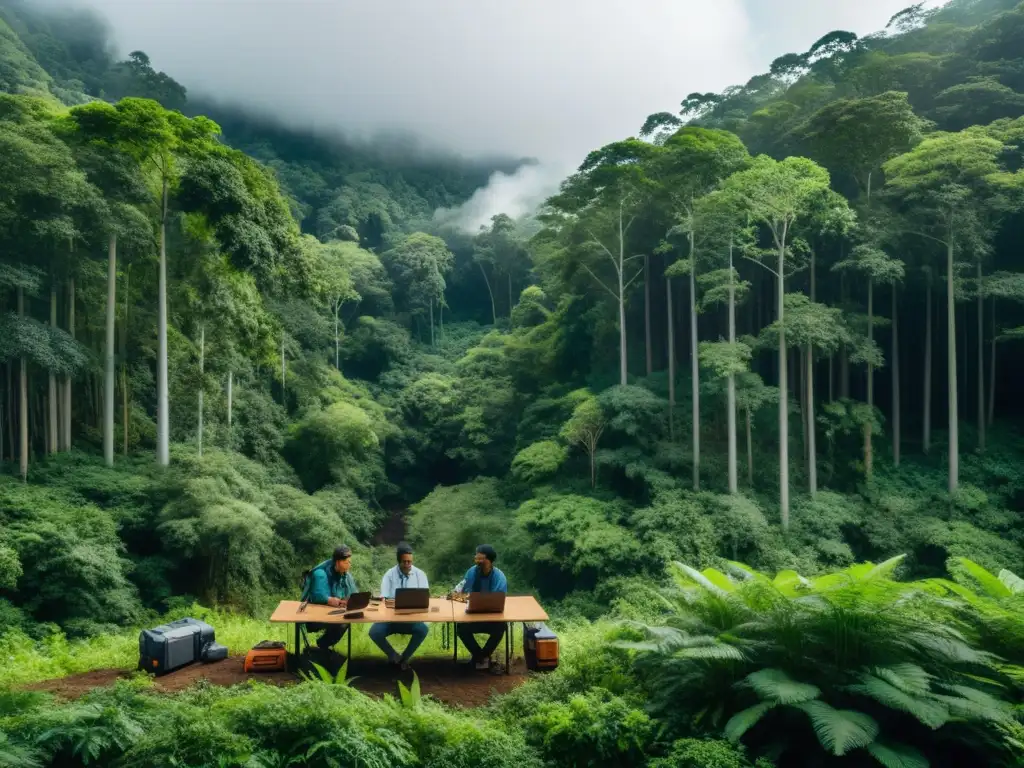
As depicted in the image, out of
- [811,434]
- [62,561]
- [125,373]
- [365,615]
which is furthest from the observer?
[811,434]

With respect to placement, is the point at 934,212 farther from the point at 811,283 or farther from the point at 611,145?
the point at 611,145

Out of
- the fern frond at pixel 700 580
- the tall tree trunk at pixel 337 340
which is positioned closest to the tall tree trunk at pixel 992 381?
the fern frond at pixel 700 580

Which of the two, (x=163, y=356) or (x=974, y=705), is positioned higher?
(x=163, y=356)

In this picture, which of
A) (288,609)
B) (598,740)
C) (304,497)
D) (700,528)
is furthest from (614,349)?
(598,740)

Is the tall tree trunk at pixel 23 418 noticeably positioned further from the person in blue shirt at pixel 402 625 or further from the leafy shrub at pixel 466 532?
the person in blue shirt at pixel 402 625

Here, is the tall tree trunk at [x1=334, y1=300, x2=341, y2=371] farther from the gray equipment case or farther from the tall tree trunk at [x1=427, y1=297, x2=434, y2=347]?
the gray equipment case

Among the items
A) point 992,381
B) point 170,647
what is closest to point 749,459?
point 992,381

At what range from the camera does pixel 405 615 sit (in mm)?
6137

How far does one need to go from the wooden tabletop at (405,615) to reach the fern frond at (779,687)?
7.37ft

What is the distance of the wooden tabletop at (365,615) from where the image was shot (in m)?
5.96

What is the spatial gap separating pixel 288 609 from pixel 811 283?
1724 cm

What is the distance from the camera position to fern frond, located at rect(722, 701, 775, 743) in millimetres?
3932

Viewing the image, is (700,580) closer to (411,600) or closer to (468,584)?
(468,584)

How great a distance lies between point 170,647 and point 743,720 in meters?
4.99
